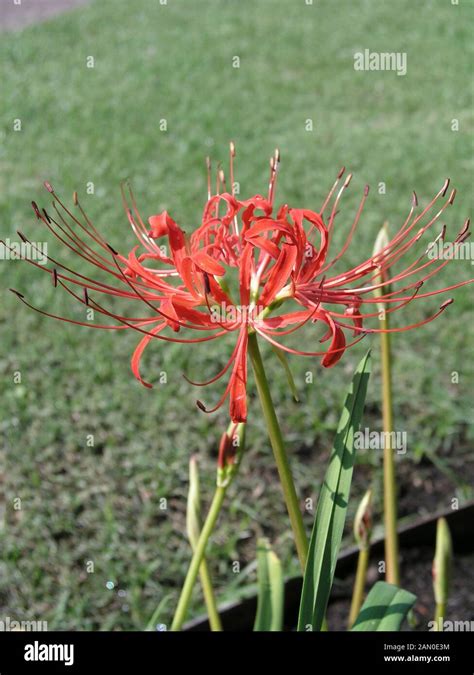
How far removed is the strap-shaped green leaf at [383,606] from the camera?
176 centimetres

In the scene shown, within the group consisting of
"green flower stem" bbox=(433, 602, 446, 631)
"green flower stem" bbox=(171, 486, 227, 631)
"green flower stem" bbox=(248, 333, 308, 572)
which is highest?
"green flower stem" bbox=(248, 333, 308, 572)

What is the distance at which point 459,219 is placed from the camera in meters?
5.27

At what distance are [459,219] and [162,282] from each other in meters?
4.00

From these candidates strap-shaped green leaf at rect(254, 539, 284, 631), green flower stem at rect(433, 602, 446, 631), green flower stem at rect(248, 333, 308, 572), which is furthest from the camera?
strap-shaped green leaf at rect(254, 539, 284, 631)

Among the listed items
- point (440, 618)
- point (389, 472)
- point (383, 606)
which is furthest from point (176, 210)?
point (383, 606)

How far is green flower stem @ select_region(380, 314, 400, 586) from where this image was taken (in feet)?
6.92

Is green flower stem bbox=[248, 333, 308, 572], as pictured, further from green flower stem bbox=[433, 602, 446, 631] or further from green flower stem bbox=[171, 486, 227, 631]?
green flower stem bbox=[433, 602, 446, 631]

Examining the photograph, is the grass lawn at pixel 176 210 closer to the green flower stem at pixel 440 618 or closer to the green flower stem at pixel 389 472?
the green flower stem at pixel 389 472

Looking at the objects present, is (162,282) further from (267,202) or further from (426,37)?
(426,37)

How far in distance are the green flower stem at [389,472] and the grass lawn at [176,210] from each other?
917mm

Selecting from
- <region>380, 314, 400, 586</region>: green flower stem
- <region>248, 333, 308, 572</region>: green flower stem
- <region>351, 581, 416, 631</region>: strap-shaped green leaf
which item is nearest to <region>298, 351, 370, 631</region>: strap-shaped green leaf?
<region>248, 333, 308, 572</region>: green flower stem

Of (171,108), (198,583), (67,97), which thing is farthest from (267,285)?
(67,97)

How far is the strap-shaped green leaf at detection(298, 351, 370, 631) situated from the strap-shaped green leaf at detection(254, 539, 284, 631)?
48 centimetres

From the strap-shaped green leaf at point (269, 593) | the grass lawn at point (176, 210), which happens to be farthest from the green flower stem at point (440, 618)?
the grass lawn at point (176, 210)
